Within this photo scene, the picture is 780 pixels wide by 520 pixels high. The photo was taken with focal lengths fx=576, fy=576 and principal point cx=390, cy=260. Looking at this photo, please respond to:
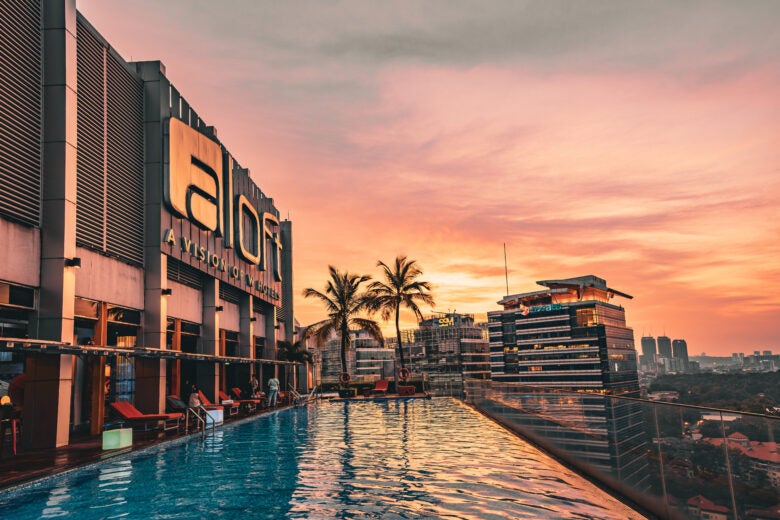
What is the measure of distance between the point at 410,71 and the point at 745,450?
22653 mm

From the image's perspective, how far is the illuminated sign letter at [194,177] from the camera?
24.1 metres

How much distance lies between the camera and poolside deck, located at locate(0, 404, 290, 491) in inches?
438

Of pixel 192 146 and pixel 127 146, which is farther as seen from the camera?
pixel 192 146

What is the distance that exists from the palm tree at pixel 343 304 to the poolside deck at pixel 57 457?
28.9 meters

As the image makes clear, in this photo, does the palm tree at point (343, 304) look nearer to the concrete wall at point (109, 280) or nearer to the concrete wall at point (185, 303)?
the concrete wall at point (185, 303)

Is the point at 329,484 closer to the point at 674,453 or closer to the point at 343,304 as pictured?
the point at 674,453

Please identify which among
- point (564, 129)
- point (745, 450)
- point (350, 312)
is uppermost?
point (564, 129)

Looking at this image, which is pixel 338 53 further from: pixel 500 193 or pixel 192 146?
pixel 500 193

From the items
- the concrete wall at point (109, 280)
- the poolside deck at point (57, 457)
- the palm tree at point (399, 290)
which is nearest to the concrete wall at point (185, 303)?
the concrete wall at point (109, 280)

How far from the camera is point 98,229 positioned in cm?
1928

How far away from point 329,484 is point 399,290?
36.5 meters

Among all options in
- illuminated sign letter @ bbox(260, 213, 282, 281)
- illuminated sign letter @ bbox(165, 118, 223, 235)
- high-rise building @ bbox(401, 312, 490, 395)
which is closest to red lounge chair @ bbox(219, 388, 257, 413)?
illuminated sign letter @ bbox(165, 118, 223, 235)

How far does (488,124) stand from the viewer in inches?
1334

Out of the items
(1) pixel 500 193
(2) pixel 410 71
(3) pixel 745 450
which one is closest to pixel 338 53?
(2) pixel 410 71
